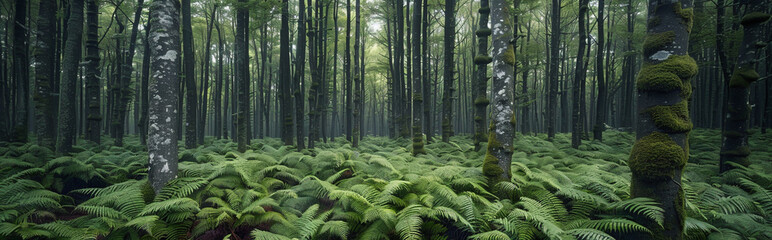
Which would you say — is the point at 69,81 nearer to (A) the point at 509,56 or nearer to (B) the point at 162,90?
(B) the point at 162,90

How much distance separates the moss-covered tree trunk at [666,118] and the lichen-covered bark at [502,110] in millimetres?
1731

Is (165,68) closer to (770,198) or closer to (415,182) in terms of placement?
(415,182)

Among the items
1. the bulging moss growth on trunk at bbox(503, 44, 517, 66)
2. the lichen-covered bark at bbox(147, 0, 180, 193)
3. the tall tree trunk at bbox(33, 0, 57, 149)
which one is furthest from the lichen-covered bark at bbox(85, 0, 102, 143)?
the bulging moss growth on trunk at bbox(503, 44, 517, 66)

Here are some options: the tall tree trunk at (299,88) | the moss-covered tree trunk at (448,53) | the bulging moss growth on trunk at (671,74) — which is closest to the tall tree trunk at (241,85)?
the tall tree trunk at (299,88)

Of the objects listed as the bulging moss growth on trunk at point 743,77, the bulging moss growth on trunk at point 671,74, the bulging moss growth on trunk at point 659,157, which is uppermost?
the bulging moss growth on trunk at point 743,77

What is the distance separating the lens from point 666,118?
324cm

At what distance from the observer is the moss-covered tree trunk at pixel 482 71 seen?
281 inches

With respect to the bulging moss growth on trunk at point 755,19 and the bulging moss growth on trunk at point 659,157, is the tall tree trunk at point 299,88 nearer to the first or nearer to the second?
the bulging moss growth on trunk at point 659,157

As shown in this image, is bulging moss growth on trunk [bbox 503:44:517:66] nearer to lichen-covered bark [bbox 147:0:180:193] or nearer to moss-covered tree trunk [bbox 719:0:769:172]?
moss-covered tree trunk [bbox 719:0:769:172]

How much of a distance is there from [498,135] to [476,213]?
5.42 feet

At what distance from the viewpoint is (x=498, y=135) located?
197 inches

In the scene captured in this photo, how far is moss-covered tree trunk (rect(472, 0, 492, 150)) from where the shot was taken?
7131 millimetres

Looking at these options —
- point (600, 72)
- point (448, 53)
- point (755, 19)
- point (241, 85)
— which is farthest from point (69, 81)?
point (600, 72)

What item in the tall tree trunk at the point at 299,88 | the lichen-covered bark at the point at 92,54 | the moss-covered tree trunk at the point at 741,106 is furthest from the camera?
the tall tree trunk at the point at 299,88
